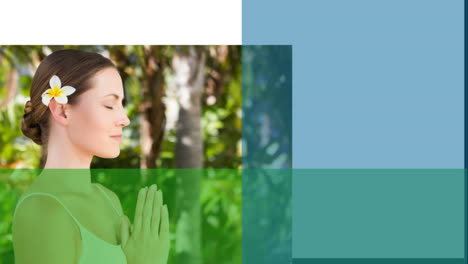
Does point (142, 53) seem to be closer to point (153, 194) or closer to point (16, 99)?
point (16, 99)

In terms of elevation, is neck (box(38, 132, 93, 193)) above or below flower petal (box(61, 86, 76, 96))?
below

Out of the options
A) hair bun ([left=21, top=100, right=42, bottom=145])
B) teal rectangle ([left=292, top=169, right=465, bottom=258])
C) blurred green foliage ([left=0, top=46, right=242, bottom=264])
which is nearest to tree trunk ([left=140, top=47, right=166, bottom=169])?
blurred green foliage ([left=0, top=46, right=242, bottom=264])

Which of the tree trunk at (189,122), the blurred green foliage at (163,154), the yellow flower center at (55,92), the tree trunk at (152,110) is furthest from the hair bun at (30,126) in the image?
the tree trunk at (152,110)

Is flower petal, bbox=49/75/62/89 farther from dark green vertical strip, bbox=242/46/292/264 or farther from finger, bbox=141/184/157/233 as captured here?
dark green vertical strip, bbox=242/46/292/264

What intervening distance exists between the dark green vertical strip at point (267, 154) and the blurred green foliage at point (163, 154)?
0.43 feet

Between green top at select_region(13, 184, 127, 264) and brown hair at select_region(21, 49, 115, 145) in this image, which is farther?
brown hair at select_region(21, 49, 115, 145)

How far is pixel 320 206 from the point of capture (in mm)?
2584

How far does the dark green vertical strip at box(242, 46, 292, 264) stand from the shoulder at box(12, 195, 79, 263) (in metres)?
1.48

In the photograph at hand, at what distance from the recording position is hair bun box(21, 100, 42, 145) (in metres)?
1.88

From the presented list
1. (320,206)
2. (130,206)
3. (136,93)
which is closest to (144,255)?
(130,206)

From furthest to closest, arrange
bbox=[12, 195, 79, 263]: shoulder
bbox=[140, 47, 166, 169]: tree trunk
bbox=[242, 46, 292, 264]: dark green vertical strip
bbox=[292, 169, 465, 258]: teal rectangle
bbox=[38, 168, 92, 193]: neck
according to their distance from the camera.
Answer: bbox=[140, 47, 166, 169]: tree trunk, bbox=[242, 46, 292, 264]: dark green vertical strip, bbox=[292, 169, 465, 258]: teal rectangle, bbox=[38, 168, 92, 193]: neck, bbox=[12, 195, 79, 263]: shoulder

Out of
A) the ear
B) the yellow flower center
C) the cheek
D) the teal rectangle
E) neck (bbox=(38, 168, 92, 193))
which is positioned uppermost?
the yellow flower center

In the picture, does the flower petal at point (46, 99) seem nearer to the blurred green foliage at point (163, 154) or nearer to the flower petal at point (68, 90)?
the flower petal at point (68, 90)

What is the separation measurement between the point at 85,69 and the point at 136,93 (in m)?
2.51
